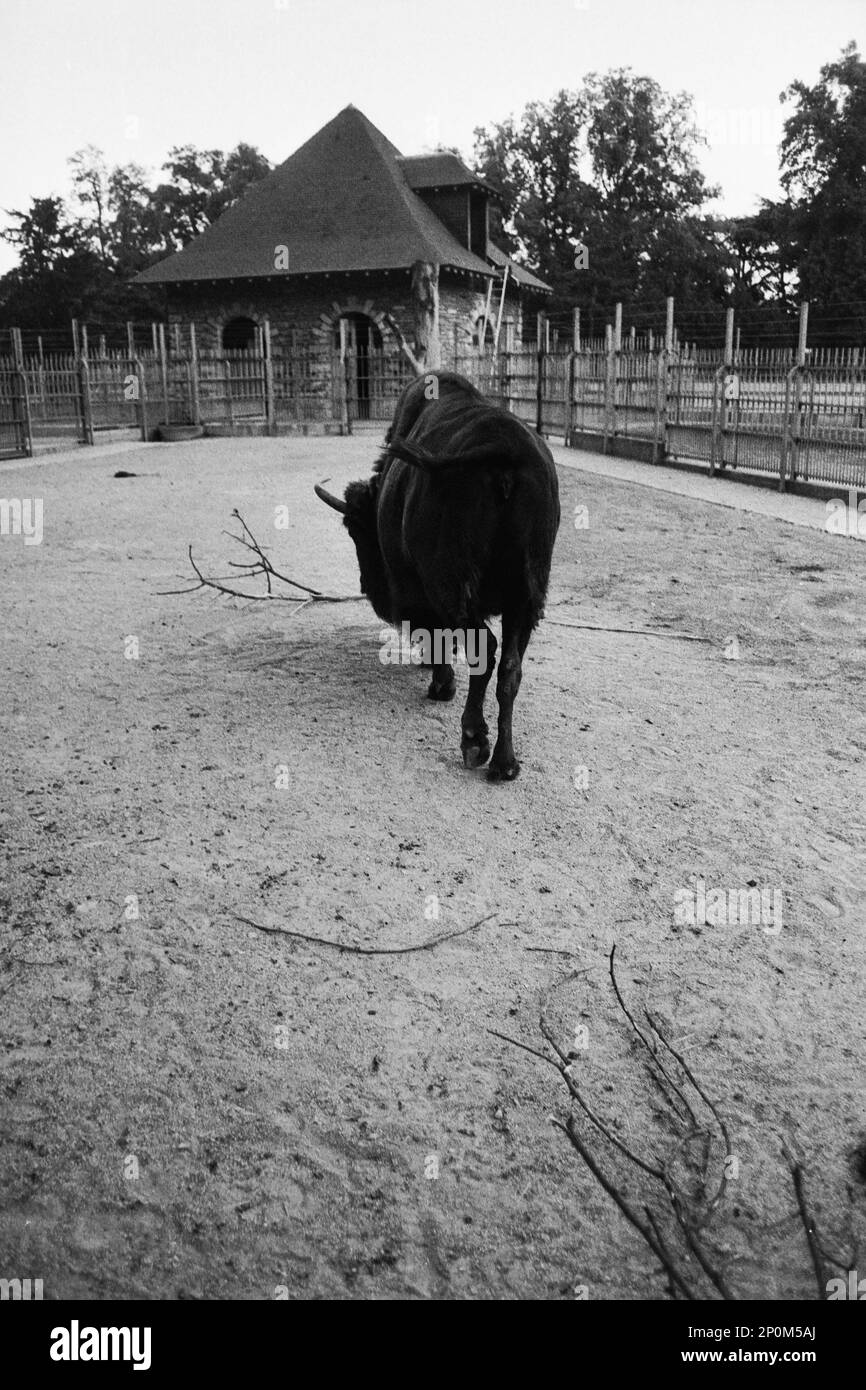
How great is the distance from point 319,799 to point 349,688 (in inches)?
53.5

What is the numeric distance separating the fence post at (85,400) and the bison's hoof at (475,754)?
63.2ft

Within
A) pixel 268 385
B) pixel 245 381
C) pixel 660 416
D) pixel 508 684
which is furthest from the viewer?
pixel 245 381

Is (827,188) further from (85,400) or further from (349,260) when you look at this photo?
(85,400)

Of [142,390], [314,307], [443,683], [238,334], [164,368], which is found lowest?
[443,683]

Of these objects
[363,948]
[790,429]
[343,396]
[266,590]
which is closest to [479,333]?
[343,396]

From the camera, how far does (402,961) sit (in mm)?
3074

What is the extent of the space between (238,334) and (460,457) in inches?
1097

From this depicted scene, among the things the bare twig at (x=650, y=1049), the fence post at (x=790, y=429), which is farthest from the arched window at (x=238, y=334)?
the bare twig at (x=650, y=1049)

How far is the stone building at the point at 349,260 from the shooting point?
91.0 ft

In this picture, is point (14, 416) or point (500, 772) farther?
point (14, 416)

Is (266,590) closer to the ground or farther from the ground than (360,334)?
closer to the ground

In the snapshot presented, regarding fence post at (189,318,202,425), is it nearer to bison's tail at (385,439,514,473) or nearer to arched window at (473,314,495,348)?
arched window at (473,314,495,348)

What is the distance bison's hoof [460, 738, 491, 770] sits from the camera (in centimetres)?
440
